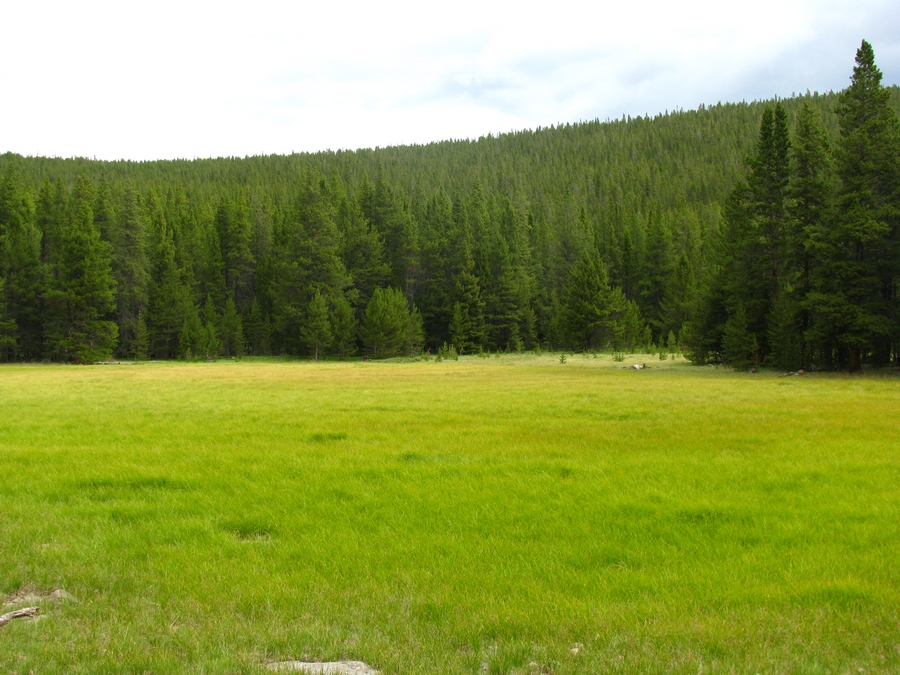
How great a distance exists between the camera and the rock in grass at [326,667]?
4.35 m

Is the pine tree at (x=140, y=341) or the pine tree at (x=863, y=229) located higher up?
the pine tree at (x=863, y=229)

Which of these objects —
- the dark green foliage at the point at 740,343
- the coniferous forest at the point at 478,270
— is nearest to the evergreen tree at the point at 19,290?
the coniferous forest at the point at 478,270

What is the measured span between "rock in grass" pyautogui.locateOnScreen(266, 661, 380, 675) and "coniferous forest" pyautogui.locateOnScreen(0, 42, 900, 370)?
3742cm

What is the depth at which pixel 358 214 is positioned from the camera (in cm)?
8025

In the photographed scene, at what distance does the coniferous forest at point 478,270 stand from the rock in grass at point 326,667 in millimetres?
37416

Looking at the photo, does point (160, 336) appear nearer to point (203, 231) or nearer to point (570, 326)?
point (203, 231)

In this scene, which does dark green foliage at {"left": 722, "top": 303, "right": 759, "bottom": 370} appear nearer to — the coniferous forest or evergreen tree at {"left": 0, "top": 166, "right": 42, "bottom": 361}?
the coniferous forest

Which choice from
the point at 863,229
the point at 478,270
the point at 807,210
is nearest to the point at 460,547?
the point at 863,229

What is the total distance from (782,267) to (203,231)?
74.3m

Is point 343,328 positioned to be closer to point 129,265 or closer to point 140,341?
point 140,341

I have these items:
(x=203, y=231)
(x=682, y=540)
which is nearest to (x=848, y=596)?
(x=682, y=540)

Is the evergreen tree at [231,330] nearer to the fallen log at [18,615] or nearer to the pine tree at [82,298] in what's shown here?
the pine tree at [82,298]

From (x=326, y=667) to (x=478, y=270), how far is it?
7698 centimetres

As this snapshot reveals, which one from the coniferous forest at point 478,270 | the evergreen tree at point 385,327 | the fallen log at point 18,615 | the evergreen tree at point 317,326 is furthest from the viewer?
the evergreen tree at point 317,326
